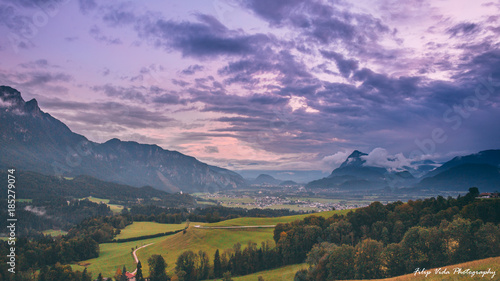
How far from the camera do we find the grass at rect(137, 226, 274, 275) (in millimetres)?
93375

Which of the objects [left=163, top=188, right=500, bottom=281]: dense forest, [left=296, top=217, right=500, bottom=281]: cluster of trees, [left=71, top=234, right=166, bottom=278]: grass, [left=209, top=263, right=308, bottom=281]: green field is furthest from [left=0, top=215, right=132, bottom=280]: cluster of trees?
[left=296, top=217, right=500, bottom=281]: cluster of trees

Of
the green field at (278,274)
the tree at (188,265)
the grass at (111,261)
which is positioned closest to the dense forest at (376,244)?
the tree at (188,265)

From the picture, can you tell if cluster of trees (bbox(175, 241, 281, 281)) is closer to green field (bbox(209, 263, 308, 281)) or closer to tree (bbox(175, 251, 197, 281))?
tree (bbox(175, 251, 197, 281))

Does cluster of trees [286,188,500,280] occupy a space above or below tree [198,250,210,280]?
above

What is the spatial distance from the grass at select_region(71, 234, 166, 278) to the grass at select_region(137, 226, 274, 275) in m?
4.52

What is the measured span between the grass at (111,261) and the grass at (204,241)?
452 centimetres

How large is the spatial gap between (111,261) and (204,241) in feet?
98.9

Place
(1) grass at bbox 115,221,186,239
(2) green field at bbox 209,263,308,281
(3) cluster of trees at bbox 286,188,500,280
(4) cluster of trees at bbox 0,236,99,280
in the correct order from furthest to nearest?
1. (1) grass at bbox 115,221,186,239
2. (4) cluster of trees at bbox 0,236,99,280
3. (2) green field at bbox 209,263,308,281
4. (3) cluster of trees at bbox 286,188,500,280

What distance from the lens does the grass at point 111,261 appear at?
276ft

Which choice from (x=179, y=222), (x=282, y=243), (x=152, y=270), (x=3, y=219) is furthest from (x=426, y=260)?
(x=3, y=219)

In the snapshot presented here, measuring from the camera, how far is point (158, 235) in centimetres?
13225

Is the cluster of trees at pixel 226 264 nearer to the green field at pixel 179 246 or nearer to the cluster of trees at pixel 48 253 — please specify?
the green field at pixel 179 246

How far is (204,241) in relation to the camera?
3927 inches

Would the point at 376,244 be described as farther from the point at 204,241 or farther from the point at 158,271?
the point at 204,241
